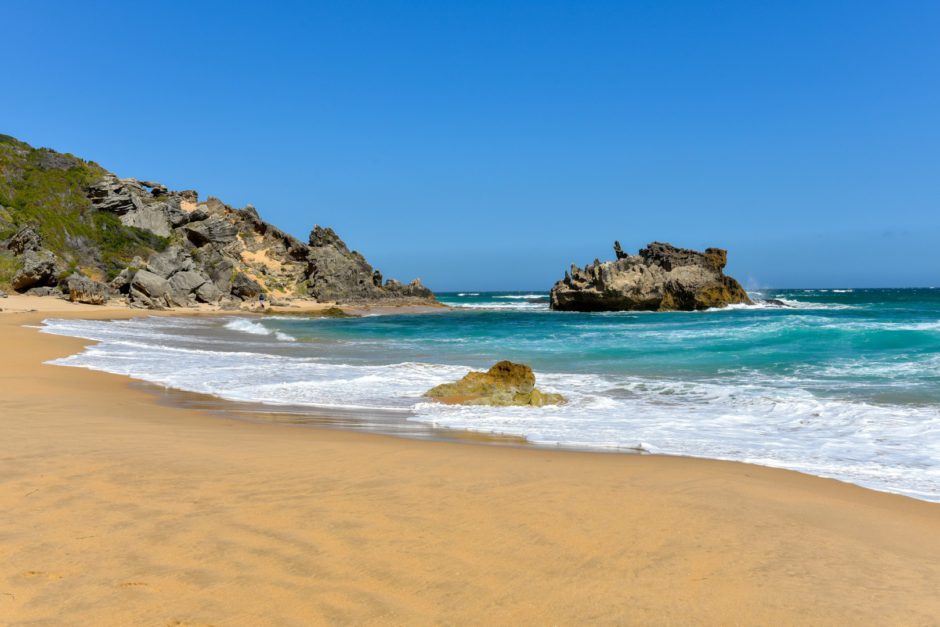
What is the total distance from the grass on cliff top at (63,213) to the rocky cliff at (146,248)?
0.28 ft

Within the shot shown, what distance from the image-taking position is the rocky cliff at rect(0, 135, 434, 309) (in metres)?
39.5

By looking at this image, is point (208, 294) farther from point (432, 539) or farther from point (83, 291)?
point (432, 539)

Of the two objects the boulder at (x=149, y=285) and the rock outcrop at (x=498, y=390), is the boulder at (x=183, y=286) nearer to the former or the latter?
the boulder at (x=149, y=285)

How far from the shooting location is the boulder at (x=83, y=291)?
36.9m

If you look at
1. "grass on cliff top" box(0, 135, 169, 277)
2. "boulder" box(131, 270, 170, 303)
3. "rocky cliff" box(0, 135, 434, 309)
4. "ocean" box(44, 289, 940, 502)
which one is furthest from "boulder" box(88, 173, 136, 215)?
"ocean" box(44, 289, 940, 502)

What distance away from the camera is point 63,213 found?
47469mm

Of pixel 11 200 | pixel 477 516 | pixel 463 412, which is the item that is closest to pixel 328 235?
pixel 11 200

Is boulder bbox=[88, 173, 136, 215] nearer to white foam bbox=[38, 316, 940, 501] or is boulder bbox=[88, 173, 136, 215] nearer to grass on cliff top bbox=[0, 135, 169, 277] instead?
grass on cliff top bbox=[0, 135, 169, 277]

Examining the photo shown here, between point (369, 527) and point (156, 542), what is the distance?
1.22 meters

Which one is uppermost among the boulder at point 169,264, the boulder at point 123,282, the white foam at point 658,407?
the boulder at point 169,264

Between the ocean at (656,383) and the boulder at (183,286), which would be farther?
the boulder at (183,286)

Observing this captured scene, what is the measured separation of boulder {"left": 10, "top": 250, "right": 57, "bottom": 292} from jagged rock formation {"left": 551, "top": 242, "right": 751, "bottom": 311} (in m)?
39.4

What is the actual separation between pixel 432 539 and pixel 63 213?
2131 inches

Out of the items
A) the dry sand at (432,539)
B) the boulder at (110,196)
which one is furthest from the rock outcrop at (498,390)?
the boulder at (110,196)
